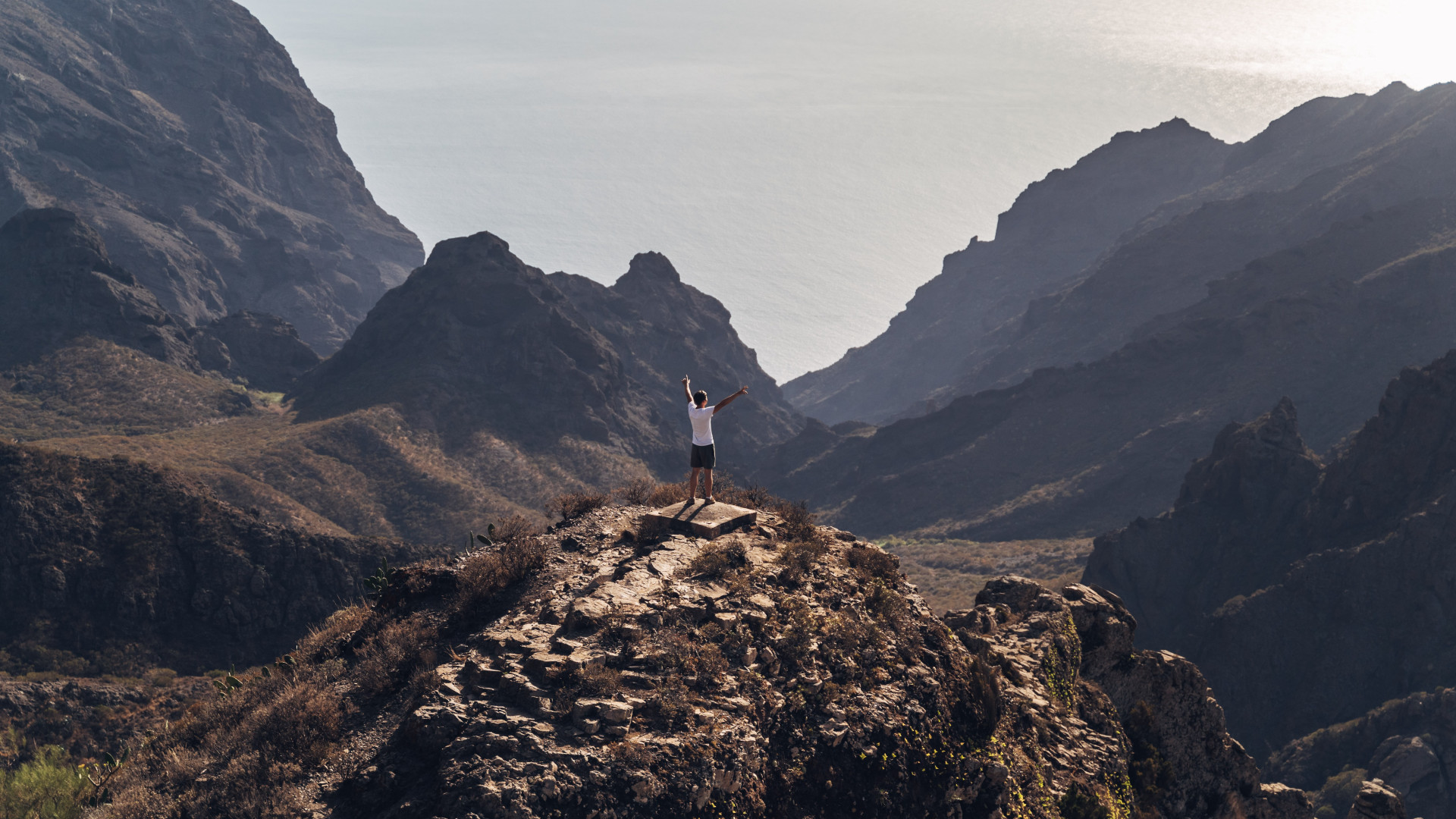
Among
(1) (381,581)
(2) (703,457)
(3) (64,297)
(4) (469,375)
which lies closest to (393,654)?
(1) (381,581)

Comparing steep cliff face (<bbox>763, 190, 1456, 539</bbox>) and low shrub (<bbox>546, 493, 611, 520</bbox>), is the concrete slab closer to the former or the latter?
low shrub (<bbox>546, 493, 611, 520</bbox>)

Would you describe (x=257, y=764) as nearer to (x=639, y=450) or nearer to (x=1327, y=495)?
(x=1327, y=495)

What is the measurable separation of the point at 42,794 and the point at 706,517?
13.3m

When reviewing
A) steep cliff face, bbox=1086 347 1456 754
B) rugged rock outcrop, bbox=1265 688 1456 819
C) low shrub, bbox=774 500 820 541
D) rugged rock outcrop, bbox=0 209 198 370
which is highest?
rugged rock outcrop, bbox=0 209 198 370

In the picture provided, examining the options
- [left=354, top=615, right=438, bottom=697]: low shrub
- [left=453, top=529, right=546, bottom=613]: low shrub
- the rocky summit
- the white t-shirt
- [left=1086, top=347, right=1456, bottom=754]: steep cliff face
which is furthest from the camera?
[left=1086, top=347, right=1456, bottom=754]: steep cliff face

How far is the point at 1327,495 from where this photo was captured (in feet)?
362

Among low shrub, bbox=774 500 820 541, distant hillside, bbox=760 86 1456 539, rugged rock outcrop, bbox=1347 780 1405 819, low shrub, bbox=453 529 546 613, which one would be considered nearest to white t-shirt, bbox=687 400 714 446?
low shrub, bbox=774 500 820 541

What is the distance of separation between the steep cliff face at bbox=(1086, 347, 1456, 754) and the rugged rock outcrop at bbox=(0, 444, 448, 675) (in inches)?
2827

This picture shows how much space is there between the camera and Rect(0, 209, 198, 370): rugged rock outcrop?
145625 mm

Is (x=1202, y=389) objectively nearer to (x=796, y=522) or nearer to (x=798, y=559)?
(x=796, y=522)

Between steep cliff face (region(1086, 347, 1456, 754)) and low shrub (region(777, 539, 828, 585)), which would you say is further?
steep cliff face (region(1086, 347, 1456, 754))

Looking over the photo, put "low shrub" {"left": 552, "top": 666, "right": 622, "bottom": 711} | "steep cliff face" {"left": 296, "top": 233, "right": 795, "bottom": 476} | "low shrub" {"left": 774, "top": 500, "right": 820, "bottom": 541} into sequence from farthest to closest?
"steep cliff face" {"left": 296, "top": 233, "right": 795, "bottom": 476}
"low shrub" {"left": 774, "top": 500, "right": 820, "bottom": 541}
"low shrub" {"left": 552, "top": 666, "right": 622, "bottom": 711}

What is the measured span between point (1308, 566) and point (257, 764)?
104m

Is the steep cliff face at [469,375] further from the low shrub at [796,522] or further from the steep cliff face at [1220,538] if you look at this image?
the low shrub at [796,522]
